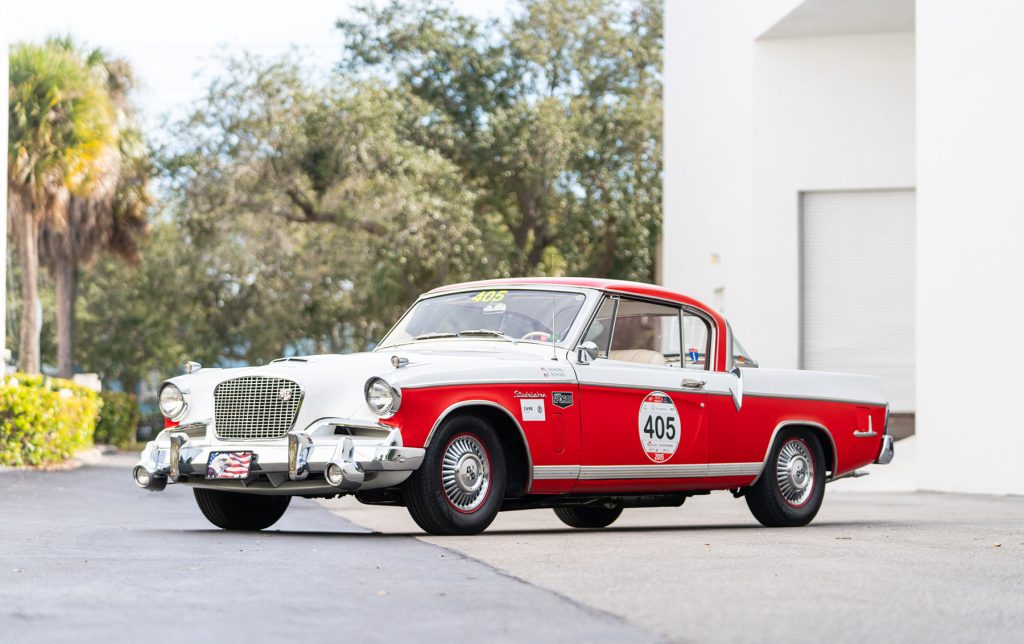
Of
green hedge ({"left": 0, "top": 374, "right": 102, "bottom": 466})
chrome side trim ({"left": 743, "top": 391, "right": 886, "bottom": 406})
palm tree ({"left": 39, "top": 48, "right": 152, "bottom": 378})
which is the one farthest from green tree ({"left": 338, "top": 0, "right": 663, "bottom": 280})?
chrome side trim ({"left": 743, "top": 391, "right": 886, "bottom": 406})

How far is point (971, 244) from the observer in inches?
728

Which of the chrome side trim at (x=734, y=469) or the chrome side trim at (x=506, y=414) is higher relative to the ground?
the chrome side trim at (x=506, y=414)

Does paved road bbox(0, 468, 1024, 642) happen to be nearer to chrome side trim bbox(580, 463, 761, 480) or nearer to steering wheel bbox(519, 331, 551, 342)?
chrome side trim bbox(580, 463, 761, 480)

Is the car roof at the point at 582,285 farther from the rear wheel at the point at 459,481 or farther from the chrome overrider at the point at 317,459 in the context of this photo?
the chrome overrider at the point at 317,459

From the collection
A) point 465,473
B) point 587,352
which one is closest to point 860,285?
point 587,352

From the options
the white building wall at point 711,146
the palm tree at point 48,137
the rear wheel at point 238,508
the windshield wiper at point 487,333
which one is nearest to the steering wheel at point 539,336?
the windshield wiper at point 487,333

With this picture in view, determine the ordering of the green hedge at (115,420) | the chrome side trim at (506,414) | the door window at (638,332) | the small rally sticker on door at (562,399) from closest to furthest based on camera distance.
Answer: the chrome side trim at (506,414)
the small rally sticker on door at (562,399)
the door window at (638,332)
the green hedge at (115,420)

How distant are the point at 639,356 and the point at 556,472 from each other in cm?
136

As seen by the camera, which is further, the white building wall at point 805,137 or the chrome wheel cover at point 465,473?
the white building wall at point 805,137

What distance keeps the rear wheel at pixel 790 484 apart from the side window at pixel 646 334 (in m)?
1.12

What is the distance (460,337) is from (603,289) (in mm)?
1029

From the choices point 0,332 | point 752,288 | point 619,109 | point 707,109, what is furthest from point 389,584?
point 619,109

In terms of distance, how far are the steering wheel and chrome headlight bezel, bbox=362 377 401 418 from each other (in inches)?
59.4

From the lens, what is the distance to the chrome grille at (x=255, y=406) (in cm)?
929
